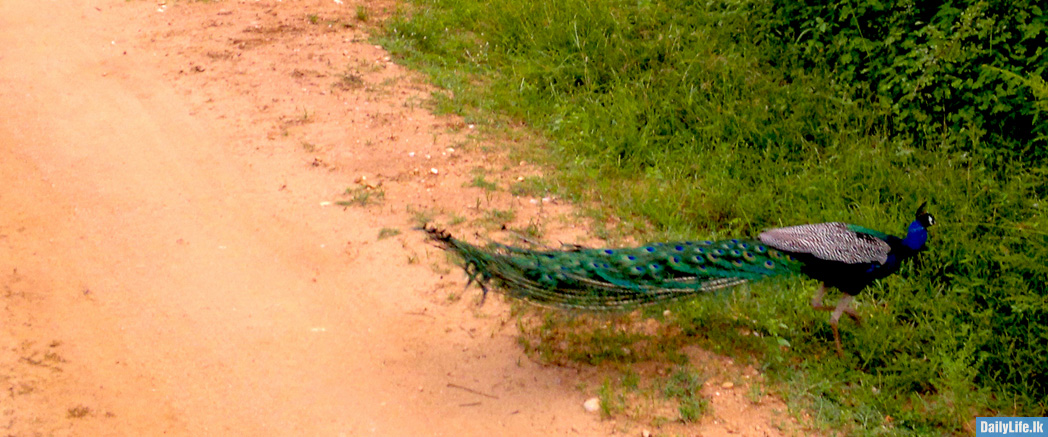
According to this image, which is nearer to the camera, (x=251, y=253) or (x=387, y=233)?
(x=251, y=253)

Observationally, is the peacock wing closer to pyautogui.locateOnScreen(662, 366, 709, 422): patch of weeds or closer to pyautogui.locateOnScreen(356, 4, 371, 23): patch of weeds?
pyautogui.locateOnScreen(662, 366, 709, 422): patch of weeds

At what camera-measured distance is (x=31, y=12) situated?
8.27 metres

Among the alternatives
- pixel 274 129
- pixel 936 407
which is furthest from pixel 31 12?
pixel 936 407

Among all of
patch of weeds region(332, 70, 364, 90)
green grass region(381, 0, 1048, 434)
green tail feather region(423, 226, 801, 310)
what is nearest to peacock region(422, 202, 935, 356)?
green tail feather region(423, 226, 801, 310)

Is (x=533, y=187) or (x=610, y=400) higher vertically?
(x=533, y=187)

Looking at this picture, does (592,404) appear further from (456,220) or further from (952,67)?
(952,67)

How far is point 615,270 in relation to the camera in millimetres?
3869

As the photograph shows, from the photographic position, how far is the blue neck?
13.9 ft

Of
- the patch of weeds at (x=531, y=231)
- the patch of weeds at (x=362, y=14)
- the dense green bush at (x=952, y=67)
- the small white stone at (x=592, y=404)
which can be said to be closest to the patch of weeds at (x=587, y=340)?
the small white stone at (x=592, y=404)

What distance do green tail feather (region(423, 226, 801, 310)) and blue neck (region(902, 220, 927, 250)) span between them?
59cm

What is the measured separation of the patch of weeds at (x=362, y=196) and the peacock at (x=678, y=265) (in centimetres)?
153

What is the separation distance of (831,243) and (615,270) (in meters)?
1.07

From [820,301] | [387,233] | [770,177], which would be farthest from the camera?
[770,177]

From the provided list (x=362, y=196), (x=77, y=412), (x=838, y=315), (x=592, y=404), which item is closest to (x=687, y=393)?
(x=592, y=404)
